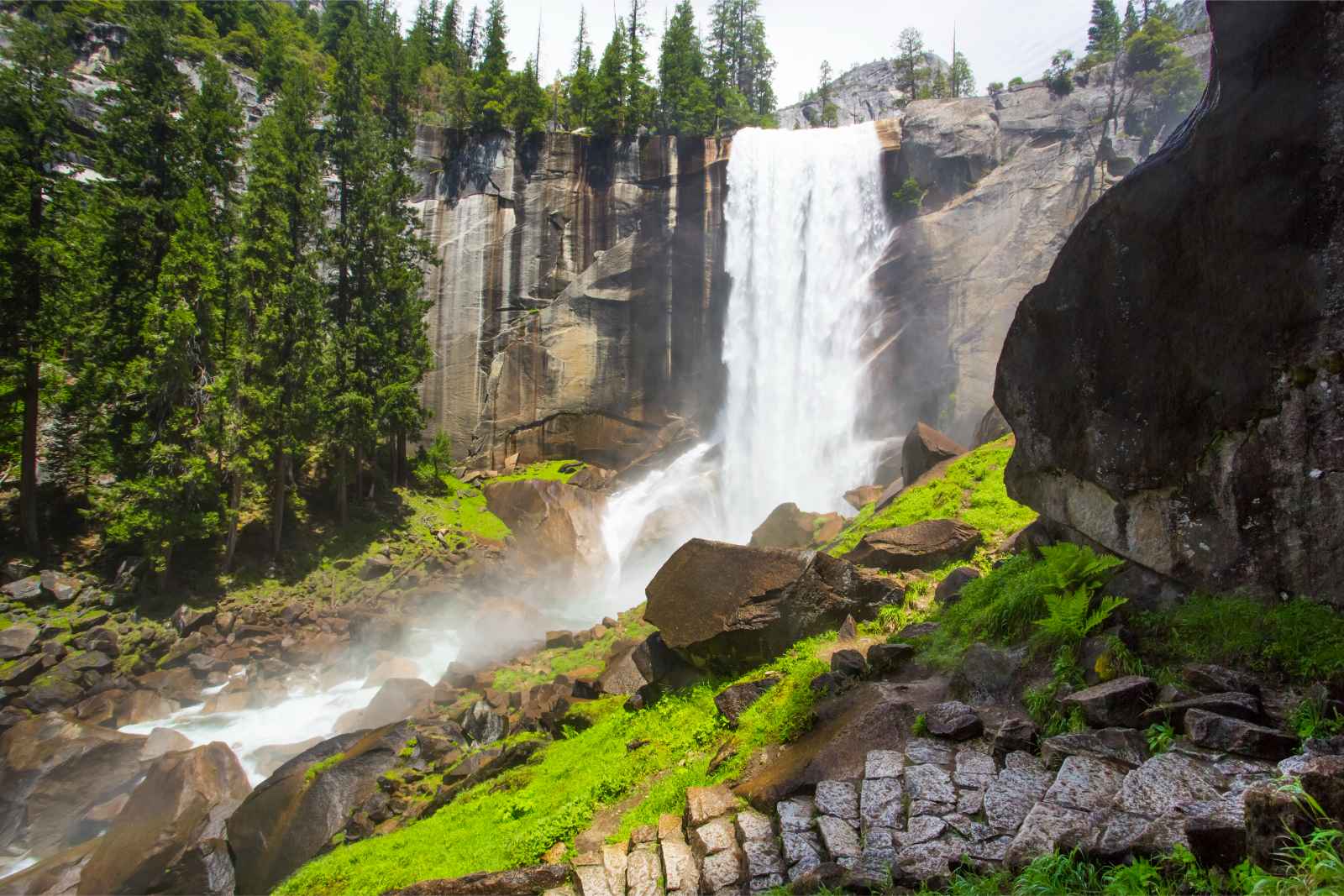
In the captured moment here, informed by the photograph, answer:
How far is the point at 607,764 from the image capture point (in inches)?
350

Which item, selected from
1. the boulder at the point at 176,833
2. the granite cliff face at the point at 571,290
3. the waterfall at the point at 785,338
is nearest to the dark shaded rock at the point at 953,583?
the boulder at the point at 176,833

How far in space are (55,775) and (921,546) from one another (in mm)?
18320

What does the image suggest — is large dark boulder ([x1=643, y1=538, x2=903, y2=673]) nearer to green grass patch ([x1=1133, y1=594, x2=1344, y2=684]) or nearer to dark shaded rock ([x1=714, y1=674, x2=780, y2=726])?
dark shaded rock ([x1=714, y1=674, x2=780, y2=726])

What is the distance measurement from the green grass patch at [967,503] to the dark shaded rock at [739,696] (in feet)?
18.2

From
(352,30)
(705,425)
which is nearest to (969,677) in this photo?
(705,425)

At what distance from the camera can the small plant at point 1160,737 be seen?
4617mm

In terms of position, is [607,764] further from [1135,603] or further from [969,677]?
[1135,603]

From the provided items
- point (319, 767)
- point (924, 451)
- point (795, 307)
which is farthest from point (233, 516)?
point (795, 307)

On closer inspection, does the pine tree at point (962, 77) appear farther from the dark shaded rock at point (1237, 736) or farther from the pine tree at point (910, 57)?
the dark shaded rock at point (1237, 736)

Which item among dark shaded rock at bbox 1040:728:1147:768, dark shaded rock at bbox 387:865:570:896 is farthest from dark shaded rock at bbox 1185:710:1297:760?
dark shaded rock at bbox 387:865:570:896

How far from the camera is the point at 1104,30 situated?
45.4 metres

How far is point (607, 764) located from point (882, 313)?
29.8 m

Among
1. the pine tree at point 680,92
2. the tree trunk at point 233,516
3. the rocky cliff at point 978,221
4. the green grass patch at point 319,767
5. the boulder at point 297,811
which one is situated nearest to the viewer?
the boulder at point 297,811

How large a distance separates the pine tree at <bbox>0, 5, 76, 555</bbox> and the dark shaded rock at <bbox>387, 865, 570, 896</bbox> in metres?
23.8
